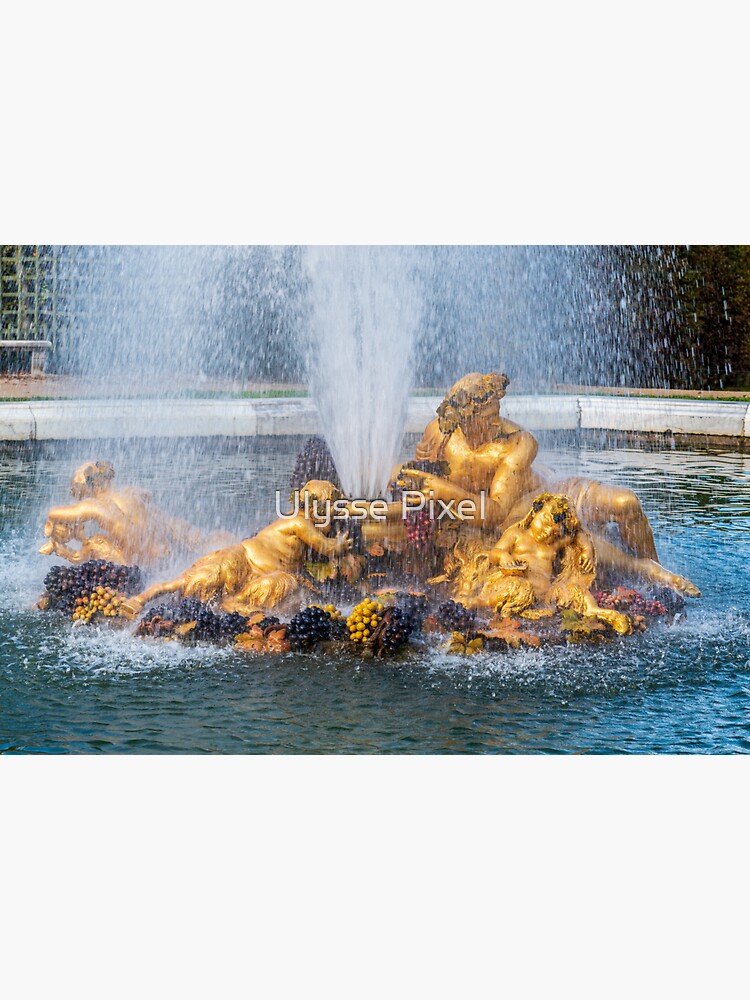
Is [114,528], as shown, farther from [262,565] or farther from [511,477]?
[511,477]

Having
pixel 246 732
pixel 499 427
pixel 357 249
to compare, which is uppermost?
pixel 357 249

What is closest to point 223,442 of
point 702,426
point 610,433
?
point 610,433

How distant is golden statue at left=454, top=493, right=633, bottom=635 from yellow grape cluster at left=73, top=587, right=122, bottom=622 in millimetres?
1864

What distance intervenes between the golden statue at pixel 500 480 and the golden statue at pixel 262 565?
26.1 inches

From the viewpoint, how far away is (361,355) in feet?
25.6

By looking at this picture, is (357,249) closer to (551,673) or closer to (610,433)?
(551,673)

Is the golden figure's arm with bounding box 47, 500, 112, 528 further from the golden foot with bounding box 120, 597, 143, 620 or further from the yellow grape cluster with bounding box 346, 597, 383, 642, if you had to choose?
the yellow grape cluster with bounding box 346, 597, 383, 642

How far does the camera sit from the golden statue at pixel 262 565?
6.52m

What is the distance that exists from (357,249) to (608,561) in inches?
101

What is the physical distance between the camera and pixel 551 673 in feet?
19.4

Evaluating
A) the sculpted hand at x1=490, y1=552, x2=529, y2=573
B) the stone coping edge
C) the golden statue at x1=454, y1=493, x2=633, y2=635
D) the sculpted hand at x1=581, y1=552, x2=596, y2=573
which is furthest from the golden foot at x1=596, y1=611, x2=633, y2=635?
the stone coping edge

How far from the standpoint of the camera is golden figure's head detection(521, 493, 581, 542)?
657cm

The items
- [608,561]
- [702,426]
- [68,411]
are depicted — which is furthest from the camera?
[702,426]

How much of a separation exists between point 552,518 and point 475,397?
97cm
